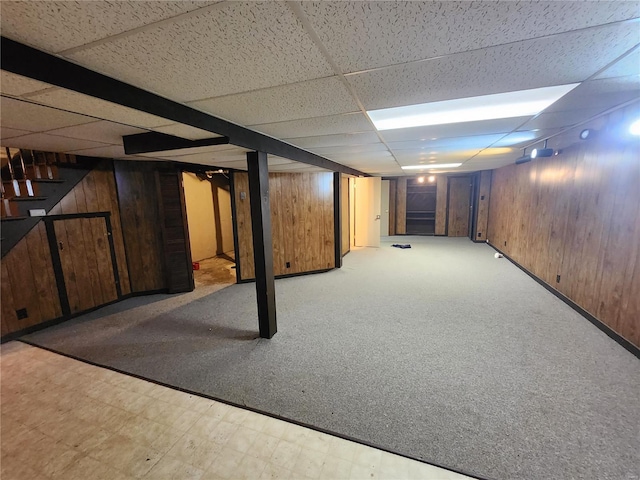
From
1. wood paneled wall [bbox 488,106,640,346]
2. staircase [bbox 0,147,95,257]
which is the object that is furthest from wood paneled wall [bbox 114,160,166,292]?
wood paneled wall [bbox 488,106,640,346]

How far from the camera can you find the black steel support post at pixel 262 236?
8.78 feet

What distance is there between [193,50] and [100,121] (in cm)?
132

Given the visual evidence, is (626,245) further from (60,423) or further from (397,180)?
(397,180)

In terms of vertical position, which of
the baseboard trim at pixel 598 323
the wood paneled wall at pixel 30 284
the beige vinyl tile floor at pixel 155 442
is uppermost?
the wood paneled wall at pixel 30 284

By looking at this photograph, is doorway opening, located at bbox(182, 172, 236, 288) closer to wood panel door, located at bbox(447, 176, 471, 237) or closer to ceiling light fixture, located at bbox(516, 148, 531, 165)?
ceiling light fixture, located at bbox(516, 148, 531, 165)

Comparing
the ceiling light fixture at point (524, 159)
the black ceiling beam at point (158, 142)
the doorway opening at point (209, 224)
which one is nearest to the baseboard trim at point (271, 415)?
the black ceiling beam at point (158, 142)

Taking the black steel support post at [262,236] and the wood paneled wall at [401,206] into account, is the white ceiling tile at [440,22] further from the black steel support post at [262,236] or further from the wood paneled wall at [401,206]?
the wood paneled wall at [401,206]

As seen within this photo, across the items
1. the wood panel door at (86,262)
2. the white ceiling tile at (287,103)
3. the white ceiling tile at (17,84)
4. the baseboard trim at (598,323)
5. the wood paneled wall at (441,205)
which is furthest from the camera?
the wood paneled wall at (441,205)

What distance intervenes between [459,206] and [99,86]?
990cm

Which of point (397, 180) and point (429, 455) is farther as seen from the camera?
point (397, 180)

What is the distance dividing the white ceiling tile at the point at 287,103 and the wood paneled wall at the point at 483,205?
24.8ft

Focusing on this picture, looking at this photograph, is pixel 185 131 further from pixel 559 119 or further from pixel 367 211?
pixel 367 211

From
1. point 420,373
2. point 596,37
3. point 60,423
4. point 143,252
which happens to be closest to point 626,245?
point 420,373

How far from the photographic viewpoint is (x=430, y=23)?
3.11 feet
